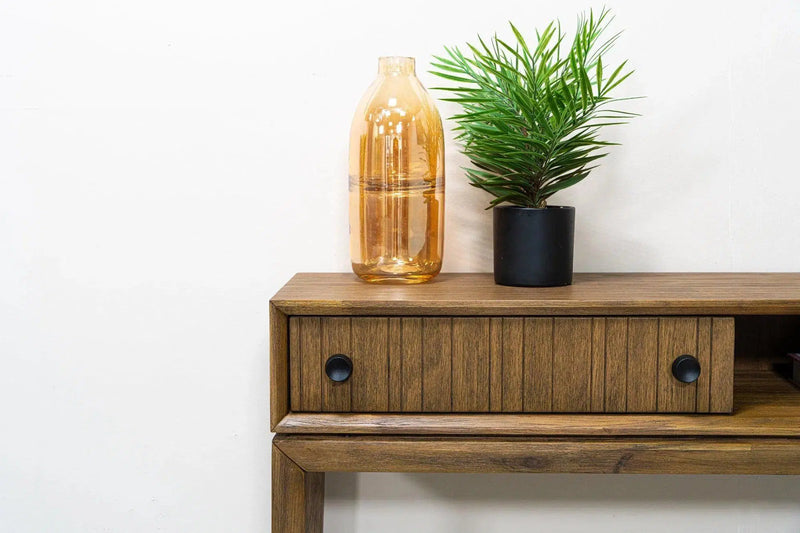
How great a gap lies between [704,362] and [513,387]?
0.21 m

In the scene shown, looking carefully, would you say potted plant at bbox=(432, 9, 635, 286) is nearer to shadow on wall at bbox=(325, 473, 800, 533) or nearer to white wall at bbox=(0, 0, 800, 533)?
white wall at bbox=(0, 0, 800, 533)

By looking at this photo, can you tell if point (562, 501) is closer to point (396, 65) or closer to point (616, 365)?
point (616, 365)

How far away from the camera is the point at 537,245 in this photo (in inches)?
38.8

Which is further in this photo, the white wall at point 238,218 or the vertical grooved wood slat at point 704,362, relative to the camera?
the white wall at point 238,218

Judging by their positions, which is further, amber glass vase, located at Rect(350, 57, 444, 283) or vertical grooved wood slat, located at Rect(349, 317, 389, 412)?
amber glass vase, located at Rect(350, 57, 444, 283)

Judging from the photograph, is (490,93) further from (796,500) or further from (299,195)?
(796,500)

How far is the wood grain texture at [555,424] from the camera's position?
34.9 inches

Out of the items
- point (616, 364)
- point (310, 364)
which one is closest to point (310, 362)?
point (310, 364)

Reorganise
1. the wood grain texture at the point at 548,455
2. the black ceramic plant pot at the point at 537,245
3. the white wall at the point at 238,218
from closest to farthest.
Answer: the wood grain texture at the point at 548,455
the black ceramic plant pot at the point at 537,245
the white wall at the point at 238,218

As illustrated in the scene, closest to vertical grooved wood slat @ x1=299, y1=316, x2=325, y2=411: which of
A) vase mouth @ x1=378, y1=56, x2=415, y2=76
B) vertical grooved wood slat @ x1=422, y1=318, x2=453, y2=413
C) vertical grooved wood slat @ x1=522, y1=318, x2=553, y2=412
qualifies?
vertical grooved wood slat @ x1=422, y1=318, x2=453, y2=413

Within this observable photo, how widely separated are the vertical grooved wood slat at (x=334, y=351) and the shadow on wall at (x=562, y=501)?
1.16 feet

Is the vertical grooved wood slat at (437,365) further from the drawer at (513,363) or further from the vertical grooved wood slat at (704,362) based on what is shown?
the vertical grooved wood slat at (704,362)

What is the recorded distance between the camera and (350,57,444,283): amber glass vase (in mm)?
1024

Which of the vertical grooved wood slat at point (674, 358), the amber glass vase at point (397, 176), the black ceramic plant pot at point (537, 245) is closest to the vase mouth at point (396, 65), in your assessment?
the amber glass vase at point (397, 176)
